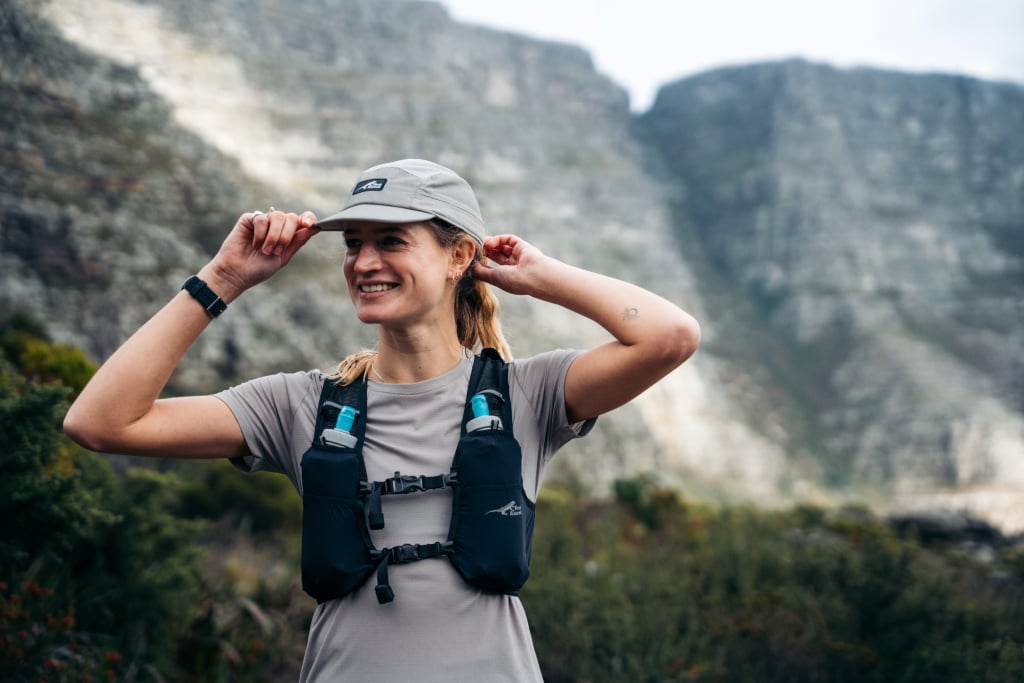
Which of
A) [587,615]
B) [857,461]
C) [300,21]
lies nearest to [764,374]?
[857,461]

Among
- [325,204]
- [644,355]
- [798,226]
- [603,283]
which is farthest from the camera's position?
[798,226]

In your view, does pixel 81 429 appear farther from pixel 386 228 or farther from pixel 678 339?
pixel 678 339

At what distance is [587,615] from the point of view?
635 centimetres

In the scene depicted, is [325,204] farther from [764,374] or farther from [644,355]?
[644,355]

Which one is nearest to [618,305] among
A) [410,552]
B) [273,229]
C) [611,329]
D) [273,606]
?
[611,329]

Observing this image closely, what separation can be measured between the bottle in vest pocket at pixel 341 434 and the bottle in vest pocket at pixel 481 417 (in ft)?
0.95

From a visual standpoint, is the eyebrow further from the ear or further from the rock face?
the rock face

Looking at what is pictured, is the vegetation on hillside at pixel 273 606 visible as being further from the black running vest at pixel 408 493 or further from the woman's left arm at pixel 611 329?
the woman's left arm at pixel 611 329

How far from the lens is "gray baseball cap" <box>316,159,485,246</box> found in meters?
2.03

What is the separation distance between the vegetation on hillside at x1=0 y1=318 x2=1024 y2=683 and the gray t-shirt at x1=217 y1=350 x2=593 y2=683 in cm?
267

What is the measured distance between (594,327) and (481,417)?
41.3 meters

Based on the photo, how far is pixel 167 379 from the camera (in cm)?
200

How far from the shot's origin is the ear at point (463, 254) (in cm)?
227

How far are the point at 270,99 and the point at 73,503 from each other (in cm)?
4751
